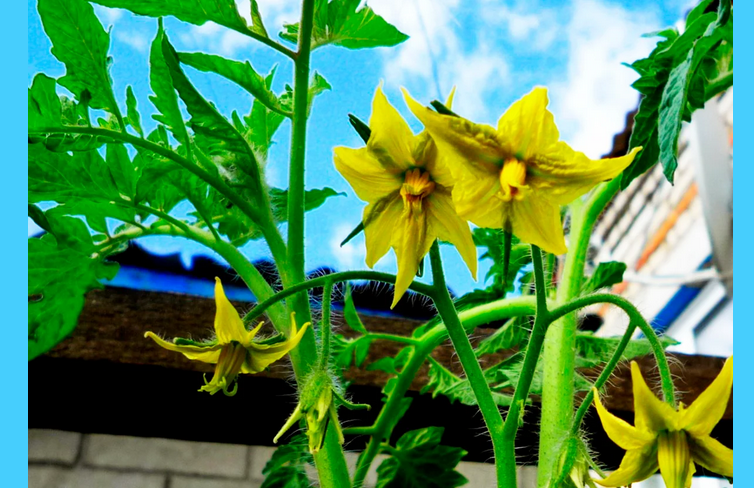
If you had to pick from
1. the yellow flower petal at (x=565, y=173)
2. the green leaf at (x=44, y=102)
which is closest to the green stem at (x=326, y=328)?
the yellow flower petal at (x=565, y=173)

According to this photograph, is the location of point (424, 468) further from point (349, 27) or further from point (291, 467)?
point (349, 27)

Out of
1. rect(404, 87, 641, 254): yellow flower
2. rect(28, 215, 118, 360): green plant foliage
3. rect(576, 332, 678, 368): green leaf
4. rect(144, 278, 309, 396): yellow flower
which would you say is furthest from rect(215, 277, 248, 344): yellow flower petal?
rect(576, 332, 678, 368): green leaf

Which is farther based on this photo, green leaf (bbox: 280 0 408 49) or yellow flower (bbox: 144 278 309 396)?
green leaf (bbox: 280 0 408 49)

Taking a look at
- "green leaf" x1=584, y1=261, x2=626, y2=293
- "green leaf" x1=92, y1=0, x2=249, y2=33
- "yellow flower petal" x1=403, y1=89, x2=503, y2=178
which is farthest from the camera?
"green leaf" x1=584, y1=261, x2=626, y2=293

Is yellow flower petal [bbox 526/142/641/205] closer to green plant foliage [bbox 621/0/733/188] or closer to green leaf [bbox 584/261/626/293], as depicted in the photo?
green plant foliage [bbox 621/0/733/188]

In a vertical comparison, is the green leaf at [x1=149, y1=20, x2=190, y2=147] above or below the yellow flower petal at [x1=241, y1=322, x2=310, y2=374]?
above

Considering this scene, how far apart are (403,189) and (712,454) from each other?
0.16 meters

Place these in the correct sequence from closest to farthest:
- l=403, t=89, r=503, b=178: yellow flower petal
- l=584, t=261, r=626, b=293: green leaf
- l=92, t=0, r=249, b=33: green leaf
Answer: l=403, t=89, r=503, b=178: yellow flower petal, l=92, t=0, r=249, b=33: green leaf, l=584, t=261, r=626, b=293: green leaf

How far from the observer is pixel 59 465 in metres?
0.70

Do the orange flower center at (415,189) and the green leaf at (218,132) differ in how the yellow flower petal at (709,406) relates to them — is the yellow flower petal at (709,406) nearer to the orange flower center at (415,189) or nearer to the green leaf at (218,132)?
the orange flower center at (415,189)

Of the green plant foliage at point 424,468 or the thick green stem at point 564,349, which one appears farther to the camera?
the green plant foliage at point 424,468

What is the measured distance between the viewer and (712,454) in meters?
0.26

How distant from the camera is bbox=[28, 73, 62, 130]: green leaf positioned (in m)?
0.40

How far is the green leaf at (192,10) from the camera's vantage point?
1.22 feet
